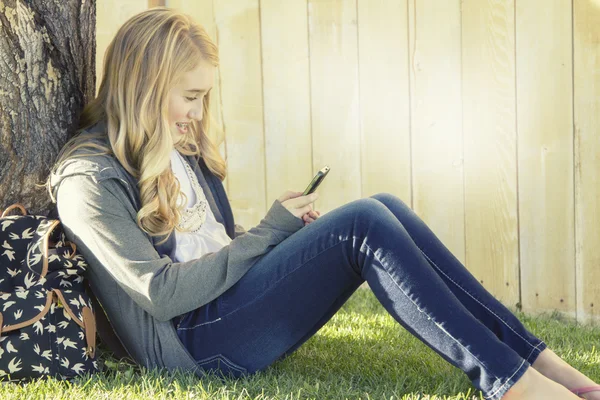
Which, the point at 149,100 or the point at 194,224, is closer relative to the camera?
the point at 149,100

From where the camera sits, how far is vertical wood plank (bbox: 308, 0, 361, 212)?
343 cm

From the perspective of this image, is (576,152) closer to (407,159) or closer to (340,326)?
(407,159)

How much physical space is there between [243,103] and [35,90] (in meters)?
1.30

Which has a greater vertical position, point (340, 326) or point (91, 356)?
point (91, 356)

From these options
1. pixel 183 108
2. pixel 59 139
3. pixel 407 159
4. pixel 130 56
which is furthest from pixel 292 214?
pixel 407 159

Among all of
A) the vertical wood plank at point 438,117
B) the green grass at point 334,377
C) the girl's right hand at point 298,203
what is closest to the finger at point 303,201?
the girl's right hand at point 298,203

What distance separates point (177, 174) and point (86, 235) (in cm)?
43

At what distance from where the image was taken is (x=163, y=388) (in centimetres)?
204

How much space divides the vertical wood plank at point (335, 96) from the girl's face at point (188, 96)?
1.20 m

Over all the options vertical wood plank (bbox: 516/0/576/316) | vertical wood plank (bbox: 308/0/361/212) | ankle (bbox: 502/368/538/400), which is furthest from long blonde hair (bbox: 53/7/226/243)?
vertical wood plank (bbox: 516/0/576/316)

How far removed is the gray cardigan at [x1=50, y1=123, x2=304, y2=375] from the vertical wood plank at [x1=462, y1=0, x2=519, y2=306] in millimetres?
1364

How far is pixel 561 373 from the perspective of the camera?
6.81 ft

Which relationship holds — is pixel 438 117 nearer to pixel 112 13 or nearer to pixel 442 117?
pixel 442 117

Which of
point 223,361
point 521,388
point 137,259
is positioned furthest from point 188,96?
point 521,388
